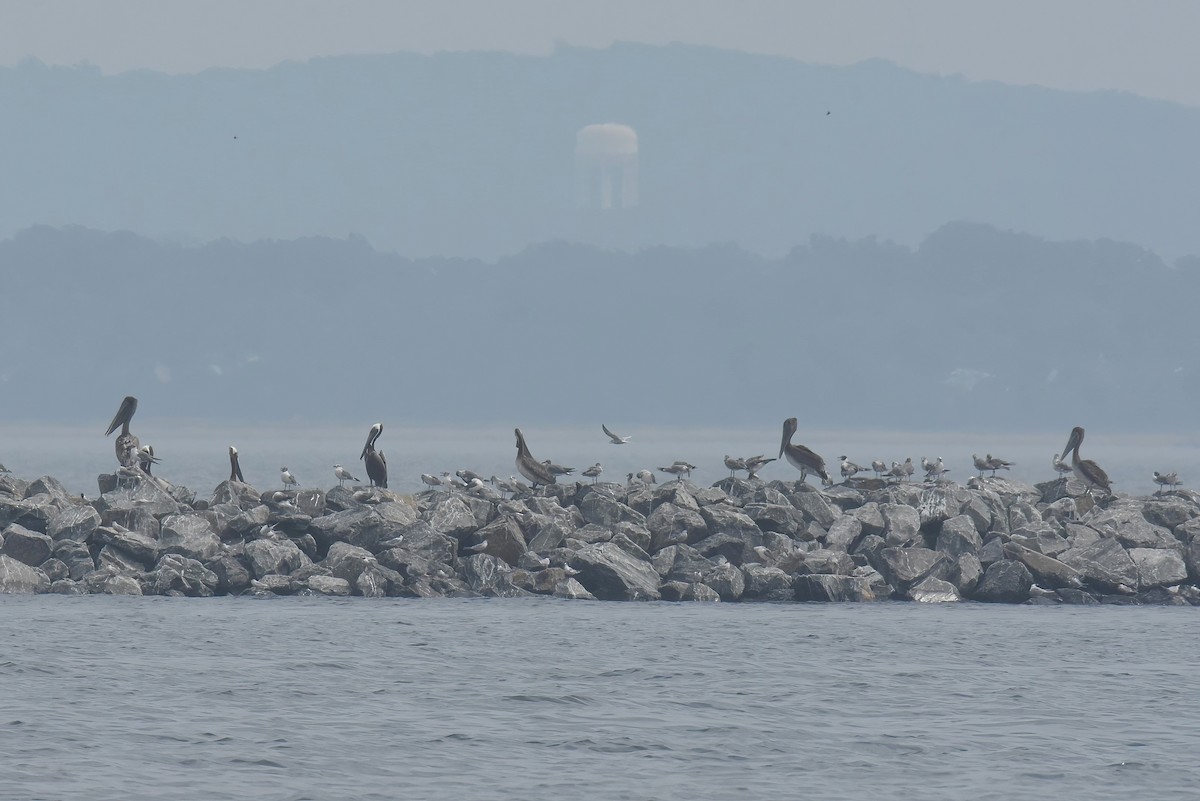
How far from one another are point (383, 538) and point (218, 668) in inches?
319

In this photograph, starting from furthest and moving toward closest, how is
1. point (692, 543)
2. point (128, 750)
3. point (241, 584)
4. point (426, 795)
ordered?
point (692, 543)
point (241, 584)
point (128, 750)
point (426, 795)

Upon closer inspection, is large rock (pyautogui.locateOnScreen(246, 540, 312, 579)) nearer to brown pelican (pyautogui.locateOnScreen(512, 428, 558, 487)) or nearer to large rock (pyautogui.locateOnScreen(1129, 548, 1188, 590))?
brown pelican (pyautogui.locateOnScreen(512, 428, 558, 487))

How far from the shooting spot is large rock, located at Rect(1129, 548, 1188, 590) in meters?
30.6

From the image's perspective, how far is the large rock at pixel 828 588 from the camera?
29.6 metres

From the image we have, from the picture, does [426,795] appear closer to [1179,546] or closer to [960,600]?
[960,600]

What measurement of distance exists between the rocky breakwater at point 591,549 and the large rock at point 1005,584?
2 cm

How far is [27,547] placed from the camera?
3048 cm

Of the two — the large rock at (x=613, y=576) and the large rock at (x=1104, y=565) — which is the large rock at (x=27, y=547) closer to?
the large rock at (x=613, y=576)

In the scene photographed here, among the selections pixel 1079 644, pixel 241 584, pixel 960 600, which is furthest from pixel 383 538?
pixel 1079 644

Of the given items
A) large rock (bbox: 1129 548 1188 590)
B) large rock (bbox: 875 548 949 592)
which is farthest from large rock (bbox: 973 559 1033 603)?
large rock (bbox: 1129 548 1188 590)

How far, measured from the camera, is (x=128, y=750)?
17938mm

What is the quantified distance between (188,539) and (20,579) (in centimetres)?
269

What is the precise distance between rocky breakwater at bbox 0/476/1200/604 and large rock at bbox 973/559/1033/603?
0.02m

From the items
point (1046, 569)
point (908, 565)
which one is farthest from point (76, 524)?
point (1046, 569)
